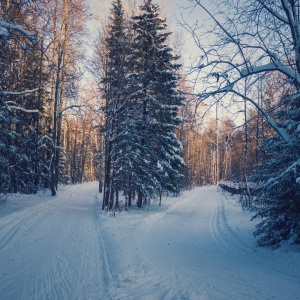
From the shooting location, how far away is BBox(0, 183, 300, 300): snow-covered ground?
4.25 m

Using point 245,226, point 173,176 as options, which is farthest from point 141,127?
point 245,226

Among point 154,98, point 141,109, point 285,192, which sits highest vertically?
point 154,98

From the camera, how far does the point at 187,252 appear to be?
21.9 feet

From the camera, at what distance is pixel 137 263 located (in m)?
5.61

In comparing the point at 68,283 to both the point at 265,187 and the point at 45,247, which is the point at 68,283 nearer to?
the point at 45,247

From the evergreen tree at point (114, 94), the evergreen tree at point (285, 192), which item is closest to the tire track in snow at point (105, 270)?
the evergreen tree at point (285, 192)

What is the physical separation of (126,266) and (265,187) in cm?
385

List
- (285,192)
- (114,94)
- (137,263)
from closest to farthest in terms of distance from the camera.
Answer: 1. (137,263)
2. (285,192)
3. (114,94)

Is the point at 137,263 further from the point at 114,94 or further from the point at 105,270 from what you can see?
the point at 114,94

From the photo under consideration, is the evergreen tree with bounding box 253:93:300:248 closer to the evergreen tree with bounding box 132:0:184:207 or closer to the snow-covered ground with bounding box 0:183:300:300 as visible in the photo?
the snow-covered ground with bounding box 0:183:300:300

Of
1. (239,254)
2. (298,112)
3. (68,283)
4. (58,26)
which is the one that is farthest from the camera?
(58,26)

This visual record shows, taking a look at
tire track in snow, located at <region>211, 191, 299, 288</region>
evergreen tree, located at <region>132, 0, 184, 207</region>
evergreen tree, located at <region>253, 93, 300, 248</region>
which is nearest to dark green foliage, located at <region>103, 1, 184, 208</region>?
evergreen tree, located at <region>132, 0, 184, 207</region>

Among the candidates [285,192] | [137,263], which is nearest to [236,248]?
[285,192]

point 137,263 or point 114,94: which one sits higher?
point 114,94
